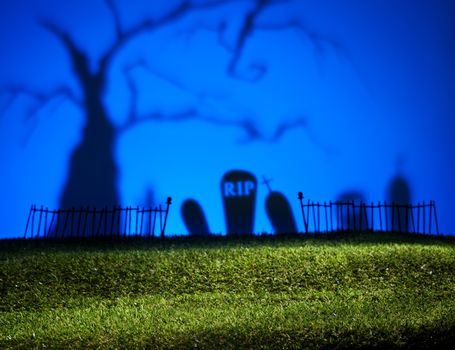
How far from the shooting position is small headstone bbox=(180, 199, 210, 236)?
21.6 m

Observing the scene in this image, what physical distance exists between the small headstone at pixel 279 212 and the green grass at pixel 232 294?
4863 mm

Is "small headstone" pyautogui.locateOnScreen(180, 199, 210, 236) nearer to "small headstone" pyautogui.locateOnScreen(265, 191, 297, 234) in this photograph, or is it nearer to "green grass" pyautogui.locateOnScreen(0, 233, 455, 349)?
"small headstone" pyautogui.locateOnScreen(265, 191, 297, 234)

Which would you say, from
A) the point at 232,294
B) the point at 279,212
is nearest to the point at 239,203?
the point at 279,212

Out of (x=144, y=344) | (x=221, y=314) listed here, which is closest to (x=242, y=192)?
(x=221, y=314)

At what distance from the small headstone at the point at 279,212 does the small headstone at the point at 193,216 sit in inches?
102

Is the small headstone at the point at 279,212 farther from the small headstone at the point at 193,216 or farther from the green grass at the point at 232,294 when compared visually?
the green grass at the point at 232,294

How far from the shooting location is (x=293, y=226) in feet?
70.3

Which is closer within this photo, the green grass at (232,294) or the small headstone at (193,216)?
the green grass at (232,294)

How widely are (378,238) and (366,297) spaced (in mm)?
6417

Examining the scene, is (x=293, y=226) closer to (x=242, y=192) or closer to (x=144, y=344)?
(x=242, y=192)

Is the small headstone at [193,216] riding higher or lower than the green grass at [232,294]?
higher

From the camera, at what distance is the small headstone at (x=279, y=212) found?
2153 centimetres

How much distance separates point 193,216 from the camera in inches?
851

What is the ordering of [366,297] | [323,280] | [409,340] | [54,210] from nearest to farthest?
[409,340], [366,297], [323,280], [54,210]
